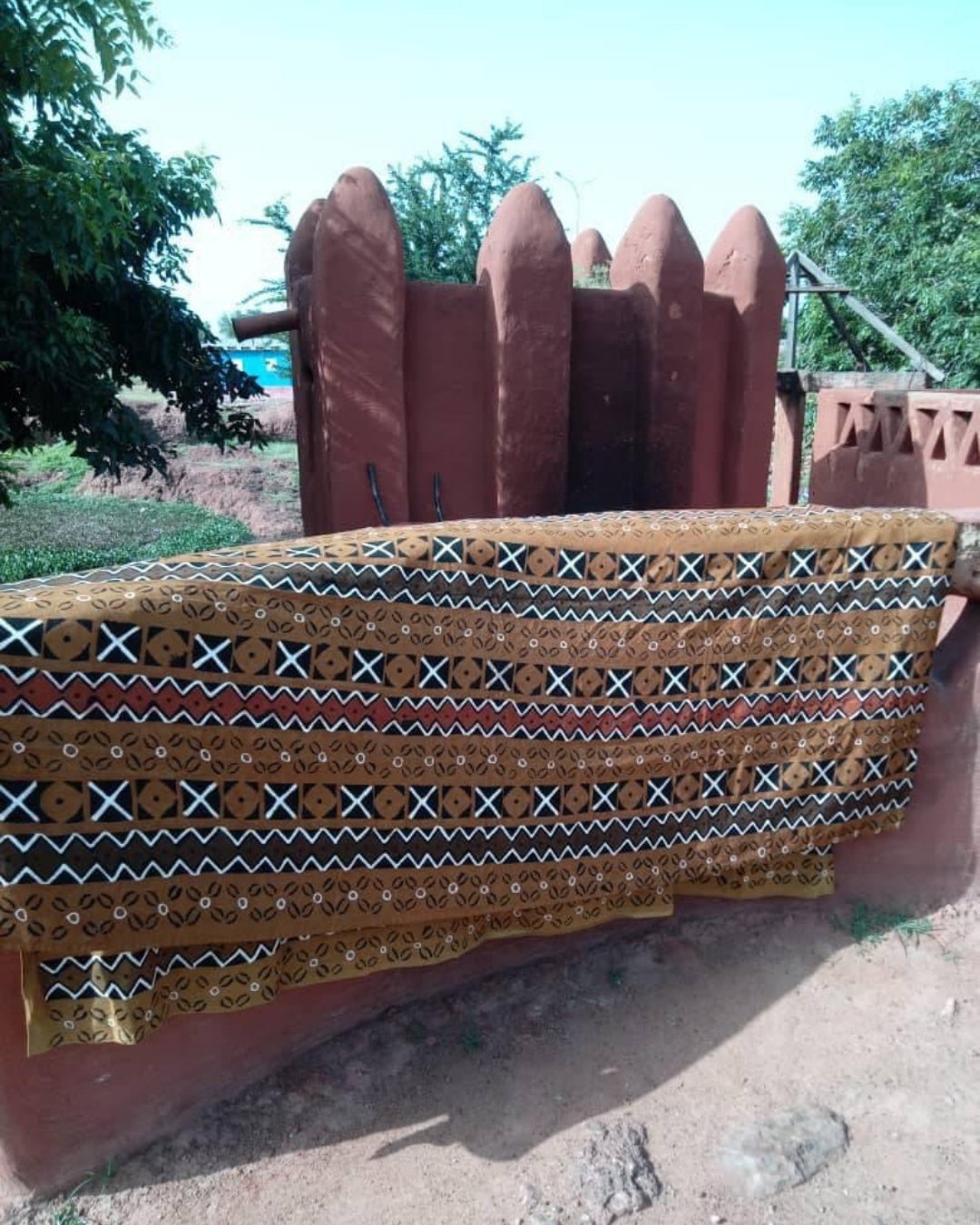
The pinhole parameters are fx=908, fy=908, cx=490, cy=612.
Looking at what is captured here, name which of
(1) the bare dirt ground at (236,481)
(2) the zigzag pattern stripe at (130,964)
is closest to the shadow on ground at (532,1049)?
(2) the zigzag pattern stripe at (130,964)

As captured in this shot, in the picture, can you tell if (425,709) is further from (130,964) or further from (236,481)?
(236,481)

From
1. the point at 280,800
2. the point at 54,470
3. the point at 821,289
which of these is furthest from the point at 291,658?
the point at 54,470

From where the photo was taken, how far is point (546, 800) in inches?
114

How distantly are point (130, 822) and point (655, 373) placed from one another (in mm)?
4290

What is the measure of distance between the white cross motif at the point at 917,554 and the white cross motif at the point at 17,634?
2811 millimetres

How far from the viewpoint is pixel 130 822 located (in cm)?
226

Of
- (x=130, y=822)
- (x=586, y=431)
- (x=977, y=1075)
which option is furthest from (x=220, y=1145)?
(x=586, y=431)

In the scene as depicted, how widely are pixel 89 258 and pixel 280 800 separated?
405 centimetres

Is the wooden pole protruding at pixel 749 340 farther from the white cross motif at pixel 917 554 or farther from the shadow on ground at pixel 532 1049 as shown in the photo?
the shadow on ground at pixel 532 1049

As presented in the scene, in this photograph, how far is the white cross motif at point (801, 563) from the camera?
3127 mm

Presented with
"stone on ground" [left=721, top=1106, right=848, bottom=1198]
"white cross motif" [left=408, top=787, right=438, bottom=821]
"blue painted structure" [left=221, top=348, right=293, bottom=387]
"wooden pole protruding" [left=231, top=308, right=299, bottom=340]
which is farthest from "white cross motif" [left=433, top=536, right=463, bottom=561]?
"blue painted structure" [left=221, top=348, right=293, bottom=387]

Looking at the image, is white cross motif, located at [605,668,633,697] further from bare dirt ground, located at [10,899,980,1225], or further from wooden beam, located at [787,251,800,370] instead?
wooden beam, located at [787,251,800,370]

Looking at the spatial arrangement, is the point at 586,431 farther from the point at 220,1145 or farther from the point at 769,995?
the point at 220,1145

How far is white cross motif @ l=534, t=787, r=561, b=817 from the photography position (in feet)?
9.46
